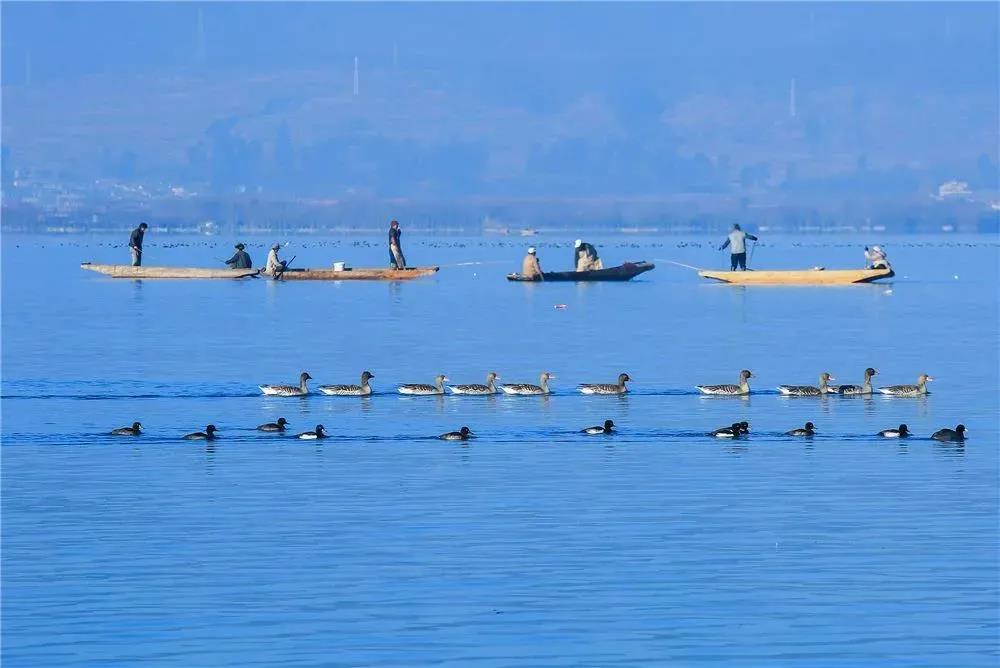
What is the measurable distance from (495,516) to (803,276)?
5959cm

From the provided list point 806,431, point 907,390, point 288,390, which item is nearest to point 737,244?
point 907,390

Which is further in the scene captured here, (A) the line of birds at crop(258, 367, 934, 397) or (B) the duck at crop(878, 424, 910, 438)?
(A) the line of birds at crop(258, 367, 934, 397)

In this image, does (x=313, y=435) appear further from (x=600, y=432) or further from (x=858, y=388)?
(x=858, y=388)

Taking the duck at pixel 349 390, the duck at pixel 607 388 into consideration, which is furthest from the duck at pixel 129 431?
the duck at pixel 607 388

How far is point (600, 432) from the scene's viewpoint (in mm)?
33344

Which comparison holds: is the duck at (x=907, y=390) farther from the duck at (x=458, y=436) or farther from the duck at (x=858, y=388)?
the duck at (x=458, y=436)

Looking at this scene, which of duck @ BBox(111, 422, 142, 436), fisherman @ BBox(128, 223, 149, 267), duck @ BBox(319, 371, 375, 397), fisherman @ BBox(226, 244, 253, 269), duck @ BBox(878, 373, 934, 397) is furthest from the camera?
fisherman @ BBox(128, 223, 149, 267)

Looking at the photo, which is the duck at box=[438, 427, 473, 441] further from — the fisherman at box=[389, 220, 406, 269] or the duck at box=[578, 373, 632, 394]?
the fisherman at box=[389, 220, 406, 269]

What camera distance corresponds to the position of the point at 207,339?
188ft

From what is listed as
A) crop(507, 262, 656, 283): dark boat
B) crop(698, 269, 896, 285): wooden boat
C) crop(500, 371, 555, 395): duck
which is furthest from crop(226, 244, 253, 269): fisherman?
crop(500, 371, 555, 395): duck

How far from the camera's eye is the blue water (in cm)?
1891

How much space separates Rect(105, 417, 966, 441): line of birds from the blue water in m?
0.26

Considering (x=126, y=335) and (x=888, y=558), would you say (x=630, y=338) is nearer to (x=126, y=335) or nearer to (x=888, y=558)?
(x=126, y=335)

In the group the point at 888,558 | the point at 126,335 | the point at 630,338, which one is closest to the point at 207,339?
the point at 126,335
